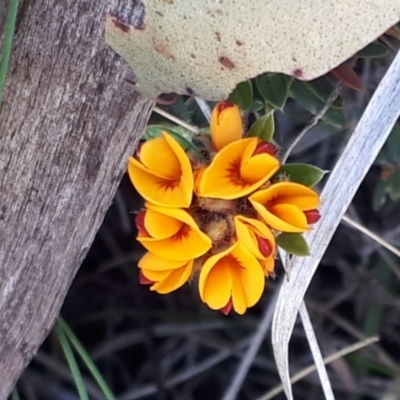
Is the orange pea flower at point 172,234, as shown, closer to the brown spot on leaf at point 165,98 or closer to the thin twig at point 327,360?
the brown spot on leaf at point 165,98

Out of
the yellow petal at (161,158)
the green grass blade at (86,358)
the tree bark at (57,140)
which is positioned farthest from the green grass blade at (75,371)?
the yellow petal at (161,158)

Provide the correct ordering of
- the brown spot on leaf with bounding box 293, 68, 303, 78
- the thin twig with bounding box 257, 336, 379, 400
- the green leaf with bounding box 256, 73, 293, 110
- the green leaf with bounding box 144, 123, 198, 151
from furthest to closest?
1. the thin twig with bounding box 257, 336, 379, 400
2. the green leaf with bounding box 256, 73, 293, 110
3. the green leaf with bounding box 144, 123, 198, 151
4. the brown spot on leaf with bounding box 293, 68, 303, 78

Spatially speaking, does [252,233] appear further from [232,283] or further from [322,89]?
[322,89]

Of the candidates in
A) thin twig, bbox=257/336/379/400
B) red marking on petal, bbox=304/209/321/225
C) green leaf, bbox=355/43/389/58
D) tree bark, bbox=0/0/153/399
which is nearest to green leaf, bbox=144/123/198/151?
tree bark, bbox=0/0/153/399

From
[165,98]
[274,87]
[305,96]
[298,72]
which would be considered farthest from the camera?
[305,96]

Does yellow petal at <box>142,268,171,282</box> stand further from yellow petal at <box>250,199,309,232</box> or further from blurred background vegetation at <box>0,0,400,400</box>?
blurred background vegetation at <box>0,0,400,400</box>

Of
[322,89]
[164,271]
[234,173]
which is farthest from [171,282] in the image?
[322,89]
